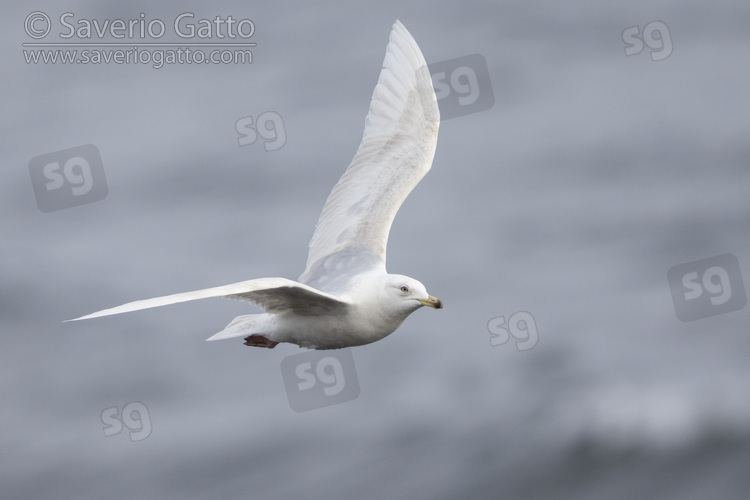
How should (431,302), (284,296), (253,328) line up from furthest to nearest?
(253,328) < (431,302) < (284,296)

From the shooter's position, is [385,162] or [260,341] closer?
[260,341]

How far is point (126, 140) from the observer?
99.4 ft

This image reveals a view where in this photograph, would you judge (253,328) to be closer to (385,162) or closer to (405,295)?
(405,295)

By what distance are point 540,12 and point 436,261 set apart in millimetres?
13653

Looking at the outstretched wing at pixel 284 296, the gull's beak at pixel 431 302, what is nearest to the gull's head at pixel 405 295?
the gull's beak at pixel 431 302

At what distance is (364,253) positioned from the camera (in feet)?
41.9

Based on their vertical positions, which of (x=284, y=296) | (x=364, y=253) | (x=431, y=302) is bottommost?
(x=431, y=302)

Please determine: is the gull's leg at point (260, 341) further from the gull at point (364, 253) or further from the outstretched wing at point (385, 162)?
the outstretched wing at point (385, 162)

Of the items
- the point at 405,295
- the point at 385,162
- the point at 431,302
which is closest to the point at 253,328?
the point at 405,295

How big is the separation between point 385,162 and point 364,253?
1.45 meters

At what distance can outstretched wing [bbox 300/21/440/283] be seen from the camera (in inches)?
517

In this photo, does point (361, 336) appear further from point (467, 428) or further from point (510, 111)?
point (510, 111)

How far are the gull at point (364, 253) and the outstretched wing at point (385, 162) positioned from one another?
11mm

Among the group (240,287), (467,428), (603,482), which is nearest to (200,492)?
(467,428)
